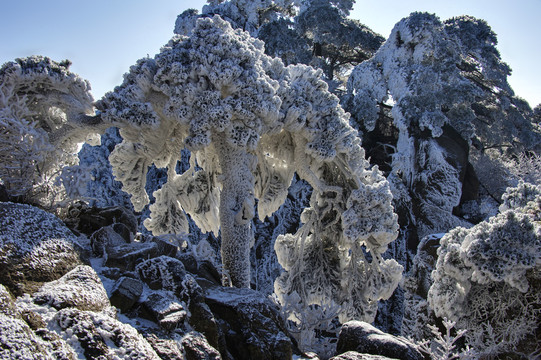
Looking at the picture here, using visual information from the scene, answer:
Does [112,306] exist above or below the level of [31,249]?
below

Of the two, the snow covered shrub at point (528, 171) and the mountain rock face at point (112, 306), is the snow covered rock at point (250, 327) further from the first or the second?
the snow covered shrub at point (528, 171)

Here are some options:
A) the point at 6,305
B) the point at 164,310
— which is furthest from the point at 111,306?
the point at 6,305

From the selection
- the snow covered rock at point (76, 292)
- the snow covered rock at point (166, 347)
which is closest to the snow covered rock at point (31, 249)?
the snow covered rock at point (76, 292)

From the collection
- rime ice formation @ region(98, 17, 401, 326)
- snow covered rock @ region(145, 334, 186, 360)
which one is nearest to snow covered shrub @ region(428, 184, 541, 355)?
rime ice formation @ region(98, 17, 401, 326)

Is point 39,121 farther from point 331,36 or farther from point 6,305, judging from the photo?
point 331,36

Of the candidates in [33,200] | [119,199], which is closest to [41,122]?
[33,200]

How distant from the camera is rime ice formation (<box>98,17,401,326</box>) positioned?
4.22 meters

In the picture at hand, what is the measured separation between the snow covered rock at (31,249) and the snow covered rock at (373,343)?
6.22 feet

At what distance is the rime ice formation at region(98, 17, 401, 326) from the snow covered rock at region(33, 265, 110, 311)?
64.9 inches

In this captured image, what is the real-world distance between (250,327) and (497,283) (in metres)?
2.28

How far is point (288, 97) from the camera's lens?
4.78 m

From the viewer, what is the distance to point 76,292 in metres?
2.56

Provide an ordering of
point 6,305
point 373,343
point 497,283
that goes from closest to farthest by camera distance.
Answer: point 6,305
point 373,343
point 497,283

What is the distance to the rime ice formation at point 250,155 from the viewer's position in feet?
13.8
